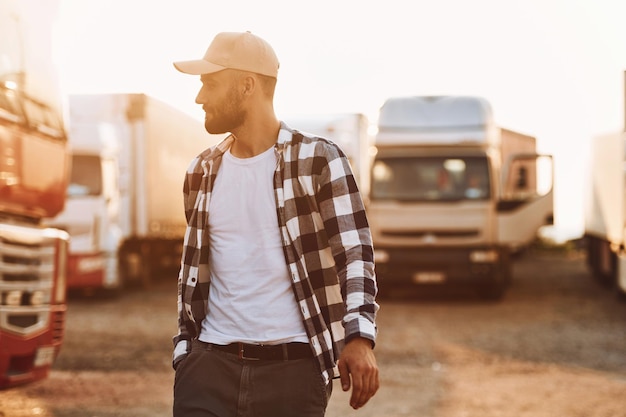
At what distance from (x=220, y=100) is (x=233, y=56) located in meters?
0.15

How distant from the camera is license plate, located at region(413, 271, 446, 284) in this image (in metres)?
Result: 18.4

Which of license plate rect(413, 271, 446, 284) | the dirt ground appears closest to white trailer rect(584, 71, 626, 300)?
the dirt ground

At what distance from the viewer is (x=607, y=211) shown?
826 inches

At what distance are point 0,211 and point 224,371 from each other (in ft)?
11.7

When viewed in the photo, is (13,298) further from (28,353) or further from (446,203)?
(446,203)

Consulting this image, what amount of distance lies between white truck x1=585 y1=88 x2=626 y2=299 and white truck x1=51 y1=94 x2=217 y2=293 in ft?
27.1

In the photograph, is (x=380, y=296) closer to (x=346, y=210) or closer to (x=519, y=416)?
(x=519, y=416)

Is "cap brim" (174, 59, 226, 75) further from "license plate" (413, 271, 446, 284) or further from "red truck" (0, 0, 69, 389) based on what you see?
"license plate" (413, 271, 446, 284)

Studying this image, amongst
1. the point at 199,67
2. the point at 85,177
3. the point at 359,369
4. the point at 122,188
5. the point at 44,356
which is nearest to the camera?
the point at 359,369

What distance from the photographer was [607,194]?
68.8 ft

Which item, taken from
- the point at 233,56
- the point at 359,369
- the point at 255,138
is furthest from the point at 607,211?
the point at 359,369

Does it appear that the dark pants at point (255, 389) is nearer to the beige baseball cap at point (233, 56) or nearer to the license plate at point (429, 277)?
the beige baseball cap at point (233, 56)

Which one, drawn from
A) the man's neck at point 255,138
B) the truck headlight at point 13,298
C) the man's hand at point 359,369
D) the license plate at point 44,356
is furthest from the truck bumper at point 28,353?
the man's hand at point 359,369

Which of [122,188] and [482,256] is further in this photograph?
[122,188]
